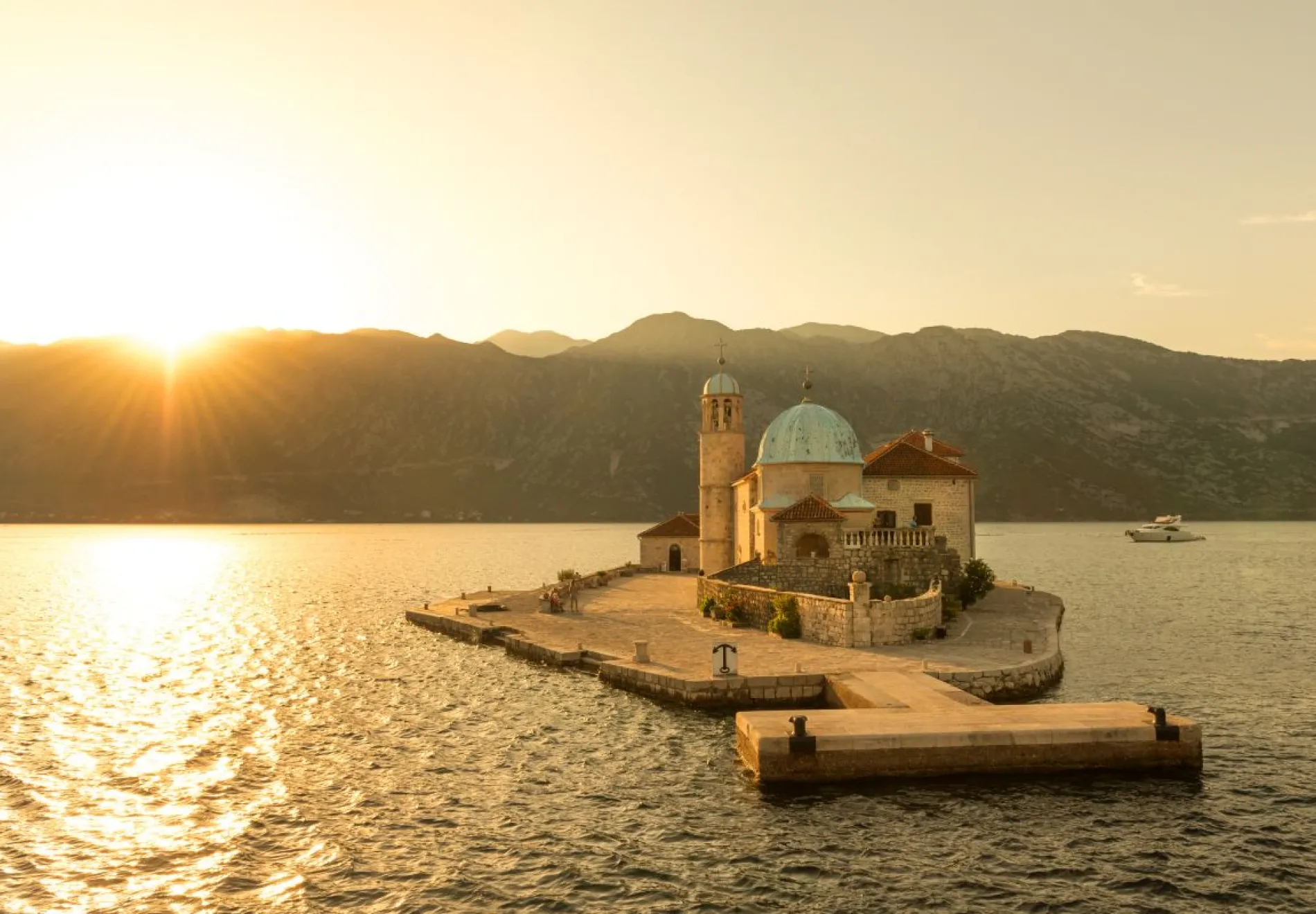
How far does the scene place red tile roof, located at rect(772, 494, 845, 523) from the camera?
4625cm

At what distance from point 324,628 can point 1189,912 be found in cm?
4774

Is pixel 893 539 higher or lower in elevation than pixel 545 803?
higher

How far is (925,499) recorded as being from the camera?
52.1m

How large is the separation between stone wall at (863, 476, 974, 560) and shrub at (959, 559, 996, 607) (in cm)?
131

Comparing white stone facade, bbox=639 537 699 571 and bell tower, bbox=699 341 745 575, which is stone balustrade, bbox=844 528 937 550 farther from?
white stone facade, bbox=639 537 699 571

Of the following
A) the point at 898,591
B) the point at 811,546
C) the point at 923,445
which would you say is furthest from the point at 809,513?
the point at 923,445

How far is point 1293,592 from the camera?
69562mm

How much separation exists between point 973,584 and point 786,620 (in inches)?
645

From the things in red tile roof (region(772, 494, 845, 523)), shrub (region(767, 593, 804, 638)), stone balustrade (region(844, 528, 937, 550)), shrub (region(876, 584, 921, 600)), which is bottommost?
shrub (region(767, 593, 804, 638))

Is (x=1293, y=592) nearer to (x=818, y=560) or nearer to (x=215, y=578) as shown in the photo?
(x=818, y=560)

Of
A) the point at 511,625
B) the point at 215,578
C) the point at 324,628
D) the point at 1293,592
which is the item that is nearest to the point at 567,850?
the point at 511,625

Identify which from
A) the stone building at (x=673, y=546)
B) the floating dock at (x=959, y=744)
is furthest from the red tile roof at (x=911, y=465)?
the stone building at (x=673, y=546)

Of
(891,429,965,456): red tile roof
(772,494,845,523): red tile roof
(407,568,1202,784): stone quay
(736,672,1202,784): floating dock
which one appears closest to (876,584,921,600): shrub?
(407,568,1202,784): stone quay

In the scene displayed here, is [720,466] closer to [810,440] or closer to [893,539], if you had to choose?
[810,440]
